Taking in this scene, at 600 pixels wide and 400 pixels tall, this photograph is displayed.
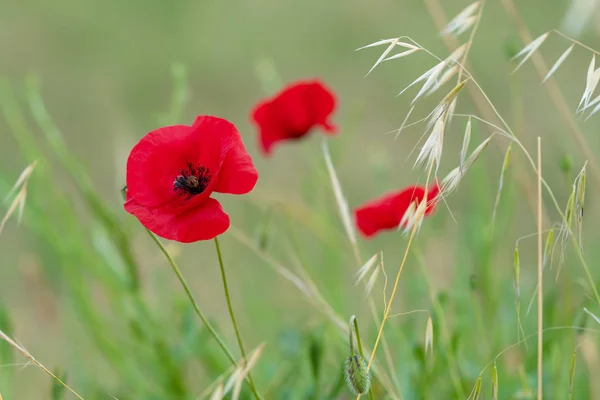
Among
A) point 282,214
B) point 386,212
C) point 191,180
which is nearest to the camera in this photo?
point 191,180

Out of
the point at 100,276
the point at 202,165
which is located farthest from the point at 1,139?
the point at 202,165

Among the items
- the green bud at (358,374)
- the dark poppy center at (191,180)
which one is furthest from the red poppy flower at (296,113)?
the green bud at (358,374)

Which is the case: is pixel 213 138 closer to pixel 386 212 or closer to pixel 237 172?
pixel 237 172

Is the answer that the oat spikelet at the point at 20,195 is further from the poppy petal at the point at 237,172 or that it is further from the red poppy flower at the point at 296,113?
the red poppy flower at the point at 296,113

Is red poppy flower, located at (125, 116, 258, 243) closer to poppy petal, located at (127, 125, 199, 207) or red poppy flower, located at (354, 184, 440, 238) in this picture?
poppy petal, located at (127, 125, 199, 207)

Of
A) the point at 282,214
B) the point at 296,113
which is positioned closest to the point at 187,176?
the point at 296,113

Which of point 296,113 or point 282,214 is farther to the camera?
point 282,214

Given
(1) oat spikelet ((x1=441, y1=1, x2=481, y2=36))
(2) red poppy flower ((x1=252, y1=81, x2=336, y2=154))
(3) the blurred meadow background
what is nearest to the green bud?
(3) the blurred meadow background
